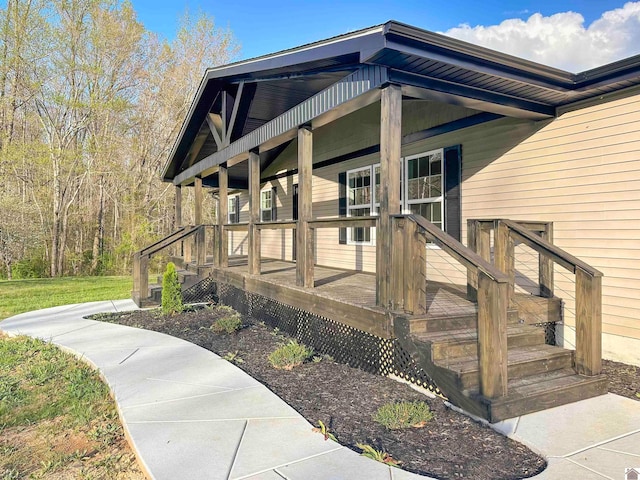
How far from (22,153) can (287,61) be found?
14.3 meters

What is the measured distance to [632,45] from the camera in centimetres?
1666

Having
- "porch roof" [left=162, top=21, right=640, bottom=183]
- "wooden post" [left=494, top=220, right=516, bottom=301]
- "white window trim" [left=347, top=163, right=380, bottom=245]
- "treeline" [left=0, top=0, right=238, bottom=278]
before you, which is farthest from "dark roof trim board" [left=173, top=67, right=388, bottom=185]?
"treeline" [left=0, top=0, right=238, bottom=278]

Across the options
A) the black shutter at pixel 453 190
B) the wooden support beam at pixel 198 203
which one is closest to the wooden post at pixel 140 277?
the wooden support beam at pixel 198 203

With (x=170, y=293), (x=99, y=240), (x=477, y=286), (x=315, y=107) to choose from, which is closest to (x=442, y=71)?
(x=315, y=107)

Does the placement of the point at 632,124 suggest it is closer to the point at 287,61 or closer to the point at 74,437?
the point at 287,61

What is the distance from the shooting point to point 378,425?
3.09 meters

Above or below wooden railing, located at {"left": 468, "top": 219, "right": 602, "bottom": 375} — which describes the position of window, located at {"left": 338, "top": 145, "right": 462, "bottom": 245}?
above

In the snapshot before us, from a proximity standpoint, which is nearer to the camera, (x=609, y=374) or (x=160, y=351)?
(x=609, y=374)

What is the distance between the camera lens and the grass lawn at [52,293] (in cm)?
908

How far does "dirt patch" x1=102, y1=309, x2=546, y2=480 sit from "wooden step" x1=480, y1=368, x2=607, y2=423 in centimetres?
19

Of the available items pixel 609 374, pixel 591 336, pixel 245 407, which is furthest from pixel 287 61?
pixel 609 374

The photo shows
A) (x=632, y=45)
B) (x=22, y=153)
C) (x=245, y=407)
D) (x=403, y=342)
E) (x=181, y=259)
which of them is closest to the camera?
(x=245, y=407)

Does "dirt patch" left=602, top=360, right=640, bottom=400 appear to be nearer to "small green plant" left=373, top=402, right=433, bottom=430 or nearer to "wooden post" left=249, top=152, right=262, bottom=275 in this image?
"small green plant" left=373, top=402, right=433, bottom=430

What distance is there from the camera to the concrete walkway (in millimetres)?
2404
